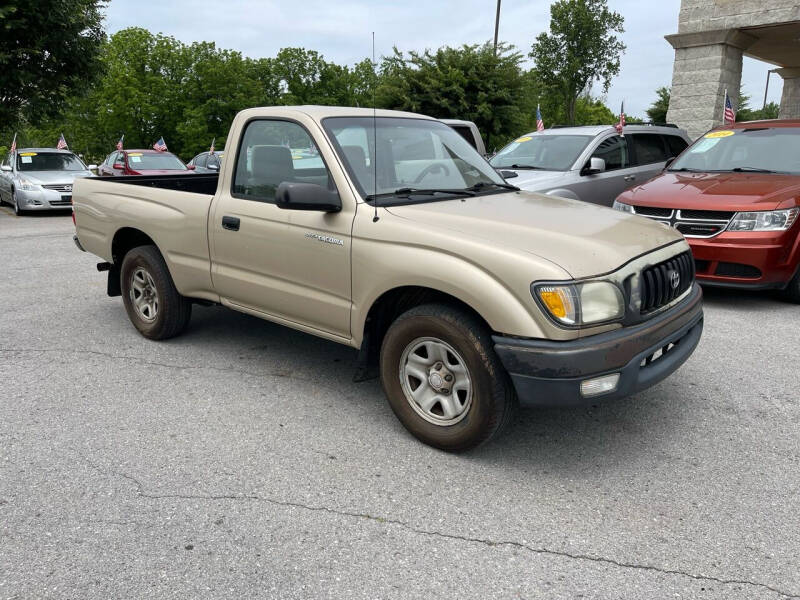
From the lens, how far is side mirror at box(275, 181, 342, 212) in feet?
11.9

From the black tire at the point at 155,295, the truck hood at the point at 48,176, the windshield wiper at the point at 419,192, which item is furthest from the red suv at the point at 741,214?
the truck hood at the point at 48,176

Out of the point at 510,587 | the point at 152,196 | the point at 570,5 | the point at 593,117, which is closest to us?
the point at 510,587

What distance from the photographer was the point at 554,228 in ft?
11.6

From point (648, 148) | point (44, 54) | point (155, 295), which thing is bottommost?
point (155, 295)

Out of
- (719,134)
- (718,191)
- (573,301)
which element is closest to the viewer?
(573,301)

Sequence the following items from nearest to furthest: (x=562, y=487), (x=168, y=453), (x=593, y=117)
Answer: (x=562, y=487) → (x=168, y=453) → (x=593, y=117)

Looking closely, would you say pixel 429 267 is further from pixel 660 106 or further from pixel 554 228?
pixel 660 106

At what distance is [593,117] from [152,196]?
81.6 metres

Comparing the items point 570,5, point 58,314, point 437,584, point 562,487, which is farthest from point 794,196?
point 570,5

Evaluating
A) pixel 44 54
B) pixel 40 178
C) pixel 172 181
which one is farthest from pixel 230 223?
pixel 44 54

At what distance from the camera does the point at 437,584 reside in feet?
8.41

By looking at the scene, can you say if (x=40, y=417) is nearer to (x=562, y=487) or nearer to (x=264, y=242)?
(x=264, y=242)

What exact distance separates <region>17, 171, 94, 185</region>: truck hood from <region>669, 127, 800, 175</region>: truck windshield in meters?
13.5

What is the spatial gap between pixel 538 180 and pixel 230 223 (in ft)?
17.4
